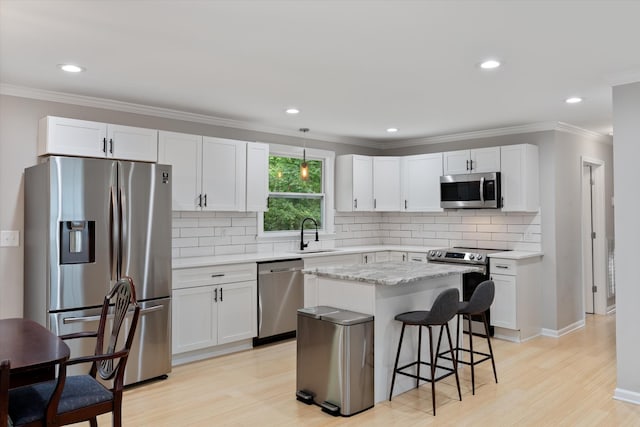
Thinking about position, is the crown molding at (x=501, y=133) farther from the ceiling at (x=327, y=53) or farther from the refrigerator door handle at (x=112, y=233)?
the refrigerator door handle at (x=112, y=233)

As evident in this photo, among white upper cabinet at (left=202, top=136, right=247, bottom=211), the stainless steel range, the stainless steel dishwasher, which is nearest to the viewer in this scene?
white upper cabinet at (left=202, top=136, right=247, bottom=211)

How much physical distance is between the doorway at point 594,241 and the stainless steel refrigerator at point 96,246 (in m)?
5.17

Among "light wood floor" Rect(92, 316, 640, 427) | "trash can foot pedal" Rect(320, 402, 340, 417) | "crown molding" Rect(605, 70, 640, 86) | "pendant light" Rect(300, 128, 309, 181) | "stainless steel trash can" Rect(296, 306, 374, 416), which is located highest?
"crown molding" Rect(605, 70, 640, 86)

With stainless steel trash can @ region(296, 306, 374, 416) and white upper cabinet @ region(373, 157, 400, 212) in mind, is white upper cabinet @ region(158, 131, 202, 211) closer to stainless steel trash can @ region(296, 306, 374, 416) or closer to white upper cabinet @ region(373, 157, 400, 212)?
stainless steel trash can @ region(296, 306, 374, 416)

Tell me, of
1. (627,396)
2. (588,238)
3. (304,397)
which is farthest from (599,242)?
(304,397)

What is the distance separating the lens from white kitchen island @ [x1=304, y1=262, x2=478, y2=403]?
3.38 m

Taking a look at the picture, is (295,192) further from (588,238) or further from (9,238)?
(588,238)

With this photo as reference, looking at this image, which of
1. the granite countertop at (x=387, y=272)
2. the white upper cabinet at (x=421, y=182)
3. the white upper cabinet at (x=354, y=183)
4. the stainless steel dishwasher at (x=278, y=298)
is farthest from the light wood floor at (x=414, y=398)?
the white upper cabinet at (x=354, y=183)

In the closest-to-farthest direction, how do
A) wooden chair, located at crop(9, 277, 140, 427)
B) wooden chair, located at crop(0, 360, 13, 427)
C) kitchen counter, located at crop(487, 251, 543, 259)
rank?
wooden chair, located at crop(0, 360, 13, 427) < wooden chair, located at crop(9, 277, 140, 427) < kitchen counter, located at crop(487, 251, 543, 259)

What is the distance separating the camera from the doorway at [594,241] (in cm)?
611

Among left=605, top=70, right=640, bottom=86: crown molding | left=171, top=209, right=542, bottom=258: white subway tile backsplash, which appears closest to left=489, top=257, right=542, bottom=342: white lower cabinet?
left=171, top=209, right=542, bottom=258: white subway tile backsplash

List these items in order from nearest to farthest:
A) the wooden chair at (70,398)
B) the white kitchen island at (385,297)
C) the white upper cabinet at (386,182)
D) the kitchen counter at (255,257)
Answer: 1. the wooden chair at (70,398)
2. the white kitchen island at (385,297)
3. the kitchen counter at (255,257)
4. the white upper cabinet at (386,182)

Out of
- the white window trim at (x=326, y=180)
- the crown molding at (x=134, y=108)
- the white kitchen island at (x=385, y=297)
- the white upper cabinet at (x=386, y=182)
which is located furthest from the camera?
the white upper cabinet at (x=386, y=182)

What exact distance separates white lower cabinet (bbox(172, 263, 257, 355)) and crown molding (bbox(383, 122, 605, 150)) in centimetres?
313
